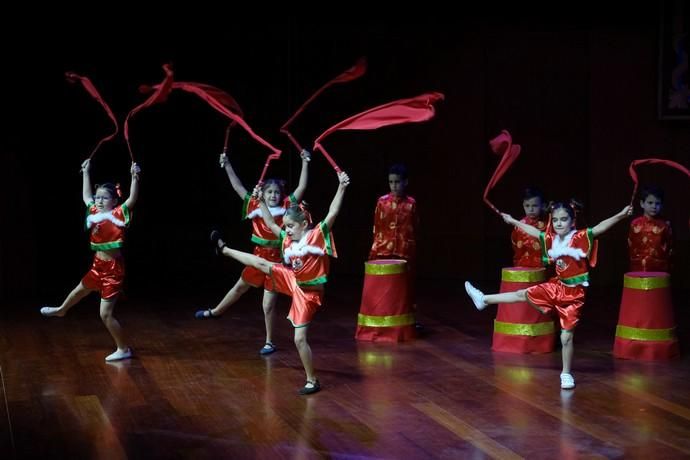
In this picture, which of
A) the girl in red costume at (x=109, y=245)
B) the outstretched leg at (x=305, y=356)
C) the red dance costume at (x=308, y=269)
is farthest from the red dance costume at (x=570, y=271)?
the girl in red costume at (x=109, y=245)

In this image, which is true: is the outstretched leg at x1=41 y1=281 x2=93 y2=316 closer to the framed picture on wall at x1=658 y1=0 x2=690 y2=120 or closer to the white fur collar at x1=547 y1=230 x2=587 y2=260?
the white fur collar at x1=547 y1=230 x2=587 y2=260

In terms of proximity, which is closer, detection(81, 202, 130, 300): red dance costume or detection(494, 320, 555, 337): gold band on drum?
detection(81, 202, 130, 300): red dance costume

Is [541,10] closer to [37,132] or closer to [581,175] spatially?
[581,175]

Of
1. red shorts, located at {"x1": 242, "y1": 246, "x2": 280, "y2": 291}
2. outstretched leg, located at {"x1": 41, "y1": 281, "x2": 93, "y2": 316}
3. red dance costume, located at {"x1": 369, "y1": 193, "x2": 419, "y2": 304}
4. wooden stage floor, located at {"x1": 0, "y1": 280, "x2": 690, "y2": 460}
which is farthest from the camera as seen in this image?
red dance costume, located at {"x1": 369, "y1": 193, "x2": 419, "y2": 304}

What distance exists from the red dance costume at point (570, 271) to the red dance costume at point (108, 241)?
253 cm

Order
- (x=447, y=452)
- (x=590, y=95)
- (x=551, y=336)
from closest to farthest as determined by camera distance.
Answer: (x=447, y=452), (x=551, y=336), (x=590, y=95)

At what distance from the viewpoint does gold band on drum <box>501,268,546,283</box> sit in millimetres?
6109

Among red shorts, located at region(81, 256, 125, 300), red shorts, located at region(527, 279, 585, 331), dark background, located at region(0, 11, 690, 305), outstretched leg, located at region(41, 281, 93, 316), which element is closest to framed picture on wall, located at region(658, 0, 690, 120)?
dark background, located at region(0, 11, 690, 305)

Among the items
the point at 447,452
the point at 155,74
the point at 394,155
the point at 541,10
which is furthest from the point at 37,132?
the point at 447,452

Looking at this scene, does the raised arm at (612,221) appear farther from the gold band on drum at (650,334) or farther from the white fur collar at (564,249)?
the gold band on drum at (650,334)

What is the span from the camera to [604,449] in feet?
13.3

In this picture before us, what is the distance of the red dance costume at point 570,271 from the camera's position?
17.5 feet

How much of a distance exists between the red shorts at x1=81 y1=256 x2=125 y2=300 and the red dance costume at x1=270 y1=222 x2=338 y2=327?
121 centimetres

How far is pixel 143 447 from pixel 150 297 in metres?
4.11
